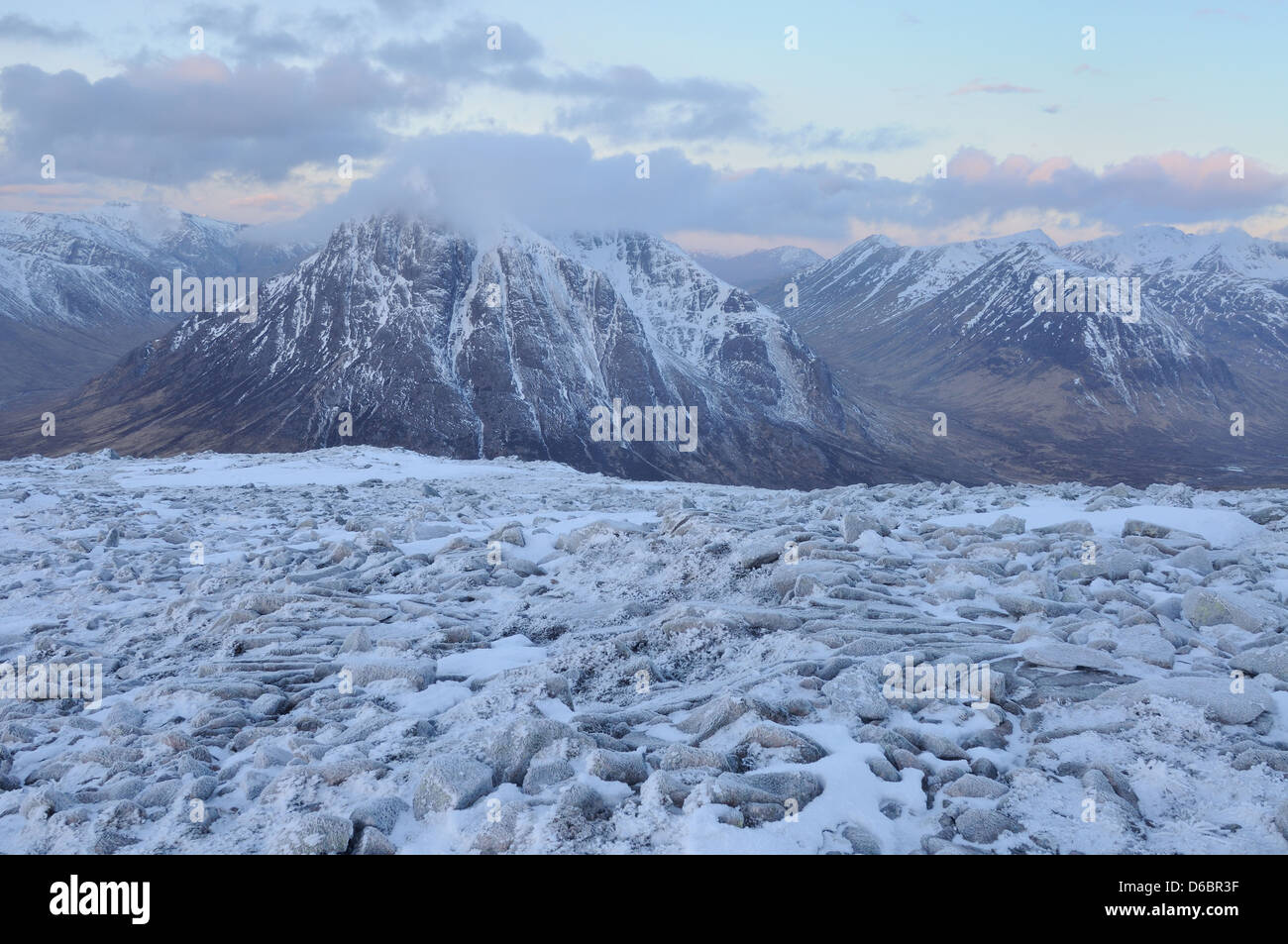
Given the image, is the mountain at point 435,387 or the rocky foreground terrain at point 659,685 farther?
the mountain at point 435,387

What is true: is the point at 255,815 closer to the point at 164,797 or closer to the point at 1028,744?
the point at 164,797

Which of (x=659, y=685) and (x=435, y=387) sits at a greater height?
(x=435, y=387)

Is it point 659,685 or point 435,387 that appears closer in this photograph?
point 659,685

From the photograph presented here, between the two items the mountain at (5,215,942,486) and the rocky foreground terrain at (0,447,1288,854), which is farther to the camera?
the mountain at (5,215,942,486)
